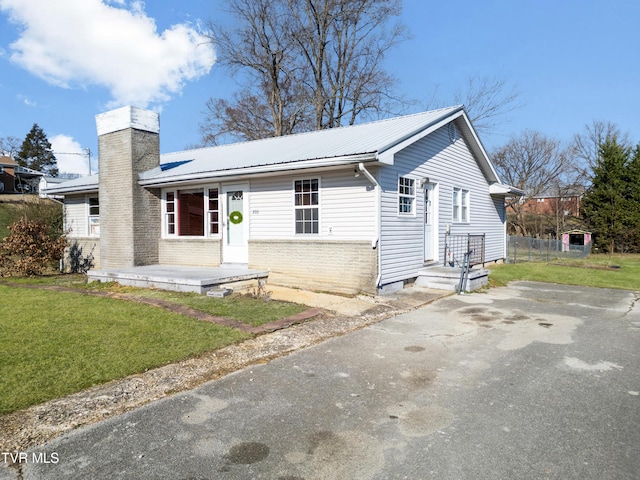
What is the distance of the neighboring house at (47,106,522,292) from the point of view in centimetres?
1018

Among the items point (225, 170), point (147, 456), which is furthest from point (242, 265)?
point (147, 456)

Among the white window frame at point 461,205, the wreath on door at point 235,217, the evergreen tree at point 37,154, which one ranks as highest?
the evergreen tree at point 37,154

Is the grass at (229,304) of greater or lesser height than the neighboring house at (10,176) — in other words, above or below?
below

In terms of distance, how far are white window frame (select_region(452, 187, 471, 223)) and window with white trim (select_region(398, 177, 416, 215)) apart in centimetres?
297

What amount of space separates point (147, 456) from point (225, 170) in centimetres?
941

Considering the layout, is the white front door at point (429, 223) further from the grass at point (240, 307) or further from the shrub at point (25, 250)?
the shrub at point (25, 250)

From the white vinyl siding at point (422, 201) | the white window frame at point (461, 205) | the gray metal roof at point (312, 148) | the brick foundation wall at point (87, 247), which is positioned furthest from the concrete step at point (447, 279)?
the brick foundation wall at point (87, 247)

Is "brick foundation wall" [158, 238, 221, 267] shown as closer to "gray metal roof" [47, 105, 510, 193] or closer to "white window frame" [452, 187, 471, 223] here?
"gray metal roof" [47, 105, 510, 193]

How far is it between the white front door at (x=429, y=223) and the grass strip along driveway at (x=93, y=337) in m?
5.39

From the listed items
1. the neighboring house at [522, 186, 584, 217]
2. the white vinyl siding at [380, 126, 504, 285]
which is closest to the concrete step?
the white vinyl siding at [380, 126, 504, 285]

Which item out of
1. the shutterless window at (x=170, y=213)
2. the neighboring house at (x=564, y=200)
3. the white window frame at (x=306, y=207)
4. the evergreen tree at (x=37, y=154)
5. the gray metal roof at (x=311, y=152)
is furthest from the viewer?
the evergreen tree at (x=37, y=154)

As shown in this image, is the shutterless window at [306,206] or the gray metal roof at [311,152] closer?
the gray metal roof at [311,152]

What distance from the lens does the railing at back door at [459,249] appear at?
13127mm

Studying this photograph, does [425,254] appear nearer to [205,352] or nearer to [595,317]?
[595,317]
